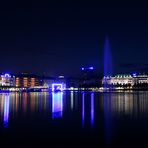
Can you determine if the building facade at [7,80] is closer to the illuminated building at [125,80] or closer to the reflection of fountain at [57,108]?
the illuminated building at [125,80]

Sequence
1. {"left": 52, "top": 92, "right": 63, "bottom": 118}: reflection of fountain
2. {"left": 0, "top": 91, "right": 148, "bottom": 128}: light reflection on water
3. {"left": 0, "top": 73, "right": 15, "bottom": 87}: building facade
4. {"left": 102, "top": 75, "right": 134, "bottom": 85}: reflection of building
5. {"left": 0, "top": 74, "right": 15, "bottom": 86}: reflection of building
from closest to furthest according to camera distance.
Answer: {"left": 0, "top": 91, "right": 148, "bottom": 128}: light reflection on water
{"left": 52, "top": 92, "right": 63, "bottom": 118}: reflection of fountain
{"left": 0, "top": 74, "right": 15, "bottom": 86}: reflection of building
{"left": 0, "top": 73, "right": 15, "bottom": 87}: building facade
{"left": 102, "top": 75, "right": 134, "bottom": 85}: reflection of building

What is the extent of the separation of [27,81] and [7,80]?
14.0m

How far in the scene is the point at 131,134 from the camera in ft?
40.6

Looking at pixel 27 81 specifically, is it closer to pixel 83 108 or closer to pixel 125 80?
pixel 125 80

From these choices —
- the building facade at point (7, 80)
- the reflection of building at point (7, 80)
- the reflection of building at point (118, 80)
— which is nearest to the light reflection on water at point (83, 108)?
the reflection of building at point (118, 80)

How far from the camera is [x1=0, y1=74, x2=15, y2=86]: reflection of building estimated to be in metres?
130

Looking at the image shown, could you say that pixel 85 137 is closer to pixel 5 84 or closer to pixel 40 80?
pixel 5 84

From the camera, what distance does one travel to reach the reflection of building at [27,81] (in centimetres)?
14312

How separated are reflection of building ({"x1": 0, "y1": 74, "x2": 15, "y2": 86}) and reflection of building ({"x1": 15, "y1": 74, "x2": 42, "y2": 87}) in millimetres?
2743

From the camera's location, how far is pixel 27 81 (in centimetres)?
14688

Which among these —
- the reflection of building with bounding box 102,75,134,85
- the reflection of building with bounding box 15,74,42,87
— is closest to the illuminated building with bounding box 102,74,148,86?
the reflection of building with bounding box 102,75,134,85

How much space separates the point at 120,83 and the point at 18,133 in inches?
4682

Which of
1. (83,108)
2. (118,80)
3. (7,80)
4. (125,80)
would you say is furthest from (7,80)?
(83,108)

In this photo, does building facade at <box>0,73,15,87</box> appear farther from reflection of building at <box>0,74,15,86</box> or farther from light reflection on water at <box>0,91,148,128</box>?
light reflection on water at <box>0,91,148,128</box>
